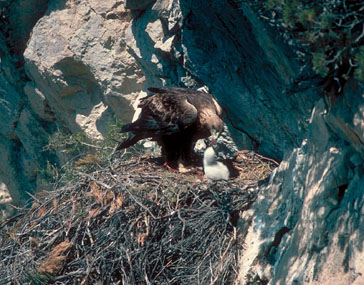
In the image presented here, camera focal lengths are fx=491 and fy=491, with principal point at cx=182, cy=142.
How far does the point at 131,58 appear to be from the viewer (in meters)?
7.42

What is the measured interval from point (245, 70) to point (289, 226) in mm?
1666

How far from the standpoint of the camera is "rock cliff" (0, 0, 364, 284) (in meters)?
3.31

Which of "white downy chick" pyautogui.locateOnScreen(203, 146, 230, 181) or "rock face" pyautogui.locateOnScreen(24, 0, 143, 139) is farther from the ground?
"rock face" pyautogui.locateOnScreen(24, 0, 143, 139)

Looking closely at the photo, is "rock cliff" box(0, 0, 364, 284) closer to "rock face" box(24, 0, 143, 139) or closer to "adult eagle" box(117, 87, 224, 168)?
"rock face" box(24, 0, 143, 139)

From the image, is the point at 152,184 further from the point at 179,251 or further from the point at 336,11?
the point at 336,11

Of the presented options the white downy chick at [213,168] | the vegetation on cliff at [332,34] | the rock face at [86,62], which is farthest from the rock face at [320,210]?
the rock face at [86,62]

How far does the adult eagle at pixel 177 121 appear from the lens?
18.1 ft

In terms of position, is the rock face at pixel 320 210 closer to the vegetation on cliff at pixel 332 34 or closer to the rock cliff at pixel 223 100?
the rock cliff at pixel 223 100

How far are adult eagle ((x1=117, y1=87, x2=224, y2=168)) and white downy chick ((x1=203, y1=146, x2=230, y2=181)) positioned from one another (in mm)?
397

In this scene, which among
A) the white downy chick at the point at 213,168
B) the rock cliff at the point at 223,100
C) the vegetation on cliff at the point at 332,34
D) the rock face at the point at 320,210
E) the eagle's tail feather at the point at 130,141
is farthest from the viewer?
the eagle's tail feather at the point at 130,141

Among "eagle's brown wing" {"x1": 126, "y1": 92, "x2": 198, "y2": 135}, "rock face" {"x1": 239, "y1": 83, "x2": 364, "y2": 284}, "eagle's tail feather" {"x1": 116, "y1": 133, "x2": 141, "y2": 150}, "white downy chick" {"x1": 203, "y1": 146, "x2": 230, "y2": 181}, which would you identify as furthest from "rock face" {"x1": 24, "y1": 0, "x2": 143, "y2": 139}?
"rock face" {"x1": 239, "y1": 83, "x2": 364, "y2": 284}

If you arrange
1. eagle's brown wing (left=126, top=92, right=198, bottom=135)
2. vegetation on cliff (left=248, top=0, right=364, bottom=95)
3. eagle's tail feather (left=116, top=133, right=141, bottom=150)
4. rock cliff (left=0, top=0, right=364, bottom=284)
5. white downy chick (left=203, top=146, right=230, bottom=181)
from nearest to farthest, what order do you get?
1. vegetation on cliff (left=248, top=0, right=364, bottom=95)
2. rock cliff (left=0, top=0, right=364, bottom=284)
3. white downy chick (left=203, top=146, right=230, bottom=181)
4. eagle's brown wing (left=126, top=92, right=198, bottom=135)
5. eagle's tail feather (left=116, top=133, right=141, bottom=150)

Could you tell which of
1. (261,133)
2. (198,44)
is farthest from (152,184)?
(198,44)

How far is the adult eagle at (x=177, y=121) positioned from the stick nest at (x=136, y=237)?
2.34 ft
